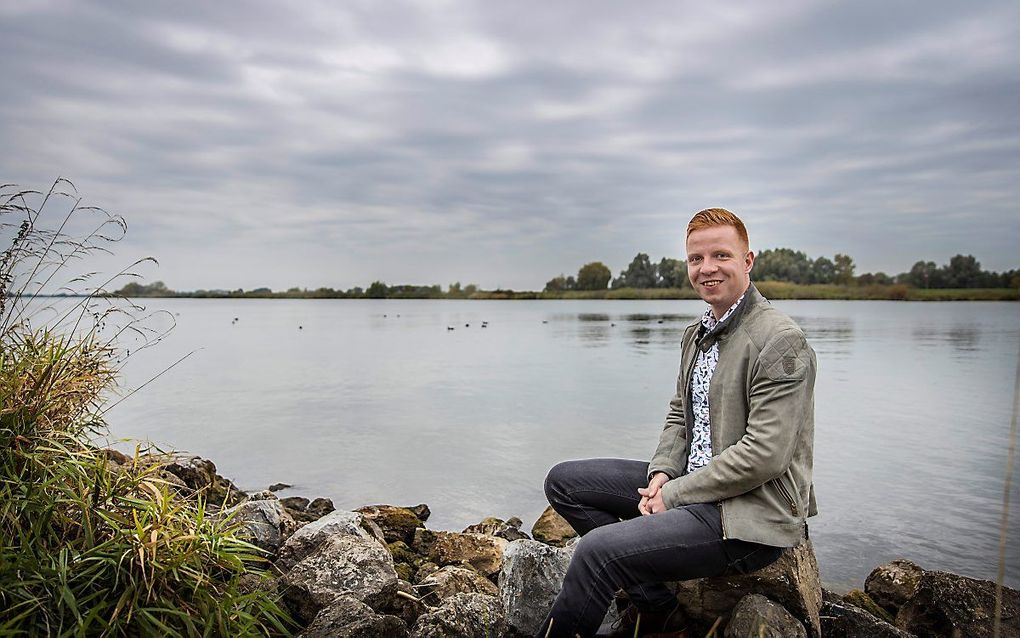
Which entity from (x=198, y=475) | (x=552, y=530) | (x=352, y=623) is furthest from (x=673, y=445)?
(x=198, y=475)

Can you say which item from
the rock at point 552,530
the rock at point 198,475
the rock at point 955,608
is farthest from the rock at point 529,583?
the rock at point 198,475

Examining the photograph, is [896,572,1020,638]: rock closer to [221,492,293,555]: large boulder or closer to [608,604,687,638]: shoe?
[608,604,687,638]: shoe

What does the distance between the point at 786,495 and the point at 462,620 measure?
5.36 ft

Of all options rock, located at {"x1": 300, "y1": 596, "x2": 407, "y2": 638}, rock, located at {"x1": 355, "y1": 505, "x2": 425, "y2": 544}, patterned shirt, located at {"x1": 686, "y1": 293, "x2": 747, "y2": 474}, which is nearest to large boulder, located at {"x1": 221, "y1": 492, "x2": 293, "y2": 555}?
rock, located at {"x1": 355, "y1": 505, "x2": 425, "y2": 544}

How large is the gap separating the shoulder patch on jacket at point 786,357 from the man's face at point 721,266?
0.35m

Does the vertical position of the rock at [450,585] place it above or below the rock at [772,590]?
below

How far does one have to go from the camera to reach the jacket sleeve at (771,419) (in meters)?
2.83

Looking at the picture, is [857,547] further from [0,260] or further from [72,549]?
[0,260]

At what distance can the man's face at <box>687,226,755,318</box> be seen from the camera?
10.4ft

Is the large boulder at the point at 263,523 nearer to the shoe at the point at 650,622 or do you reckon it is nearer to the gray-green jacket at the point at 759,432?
the shoe at the point at 650,622

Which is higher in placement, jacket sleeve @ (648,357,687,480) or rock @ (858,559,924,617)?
jacket sleeve @ (648,357,687,480)

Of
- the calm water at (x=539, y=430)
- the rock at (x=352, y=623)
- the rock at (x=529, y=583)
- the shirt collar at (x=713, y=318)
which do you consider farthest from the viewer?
the calm water at (x=539, y=430)

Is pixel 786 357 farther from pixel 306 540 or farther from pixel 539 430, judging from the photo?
pixel 539 430

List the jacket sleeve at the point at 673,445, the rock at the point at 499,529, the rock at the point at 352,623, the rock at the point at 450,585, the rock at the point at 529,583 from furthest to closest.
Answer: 1. the rock at the point at 499,529
2. the rock at the point at 450,585
3. the rock at the point at 529,583
4. the jacket sleeve at the point at 673,445
5. the rock at the point at 352,623
